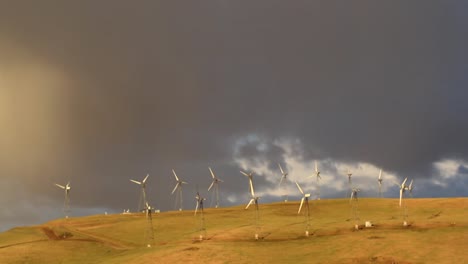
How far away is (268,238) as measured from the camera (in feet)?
438

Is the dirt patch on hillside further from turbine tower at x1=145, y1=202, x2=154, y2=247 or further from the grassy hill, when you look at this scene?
turbine tower at x1=145, y1=202, x2=154, y2=247

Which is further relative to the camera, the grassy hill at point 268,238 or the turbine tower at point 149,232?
the turbine tower at point 149,232

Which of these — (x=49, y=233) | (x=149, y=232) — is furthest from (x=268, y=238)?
(x=49, y=233)

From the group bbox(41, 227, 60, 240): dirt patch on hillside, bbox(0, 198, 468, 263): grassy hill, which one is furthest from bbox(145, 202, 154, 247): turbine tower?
bbox(41, 227, 60, 240): dirt patch on hillside

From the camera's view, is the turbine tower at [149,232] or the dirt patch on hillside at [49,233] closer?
the turbine tower at [149,232]

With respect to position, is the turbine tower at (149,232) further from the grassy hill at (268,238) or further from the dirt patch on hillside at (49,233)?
the dirt patch on hillside at (49,233)

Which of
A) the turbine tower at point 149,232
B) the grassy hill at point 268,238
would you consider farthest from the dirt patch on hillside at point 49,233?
the turbine tower at point 149,232

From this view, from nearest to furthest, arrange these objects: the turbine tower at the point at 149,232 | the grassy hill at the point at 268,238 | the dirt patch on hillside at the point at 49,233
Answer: the grassy hill at the point at 268,238 < the turbine tower at the point at 149,232 < the dirt patch on hillside at the point at 49,233

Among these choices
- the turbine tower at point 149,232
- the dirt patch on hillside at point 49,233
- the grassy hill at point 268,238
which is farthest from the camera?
the dirt patch on hillside at point 49,233

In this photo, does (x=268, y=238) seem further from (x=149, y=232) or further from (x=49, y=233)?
(x=49, y=233)

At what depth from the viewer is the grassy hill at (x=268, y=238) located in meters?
109

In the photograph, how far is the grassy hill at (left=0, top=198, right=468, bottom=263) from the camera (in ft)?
357

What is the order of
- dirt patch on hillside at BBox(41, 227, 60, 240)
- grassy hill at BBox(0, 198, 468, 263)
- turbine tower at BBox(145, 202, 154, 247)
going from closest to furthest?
1. grassy hill at BBox(0, 198, 468, 263)
2. turbine tower at BBox(145, 202, 154, 247)
3. dirt patch on hillside at BBox(41, 227, 60, 240)

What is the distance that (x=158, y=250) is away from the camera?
405 ft
